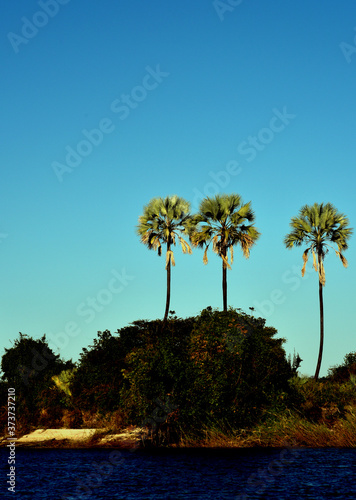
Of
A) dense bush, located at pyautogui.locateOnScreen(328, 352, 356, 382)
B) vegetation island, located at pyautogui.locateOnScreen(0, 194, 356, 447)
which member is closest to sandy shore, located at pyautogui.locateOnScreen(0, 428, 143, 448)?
vegetation island, located at pyautogui.locateOnScreen(0, 194, 356, 447)

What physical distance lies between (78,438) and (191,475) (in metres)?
17.1

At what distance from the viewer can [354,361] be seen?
59.7 metres

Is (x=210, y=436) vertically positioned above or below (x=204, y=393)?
below

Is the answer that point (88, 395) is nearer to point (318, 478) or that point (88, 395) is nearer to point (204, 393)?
point (204, 393)

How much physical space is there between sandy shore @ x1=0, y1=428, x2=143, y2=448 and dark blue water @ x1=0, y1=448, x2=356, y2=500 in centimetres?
230

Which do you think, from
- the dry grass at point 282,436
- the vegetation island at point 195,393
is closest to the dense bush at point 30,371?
the vegetation island at point 195,393

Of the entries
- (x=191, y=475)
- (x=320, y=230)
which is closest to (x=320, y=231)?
(x=320, y=230)

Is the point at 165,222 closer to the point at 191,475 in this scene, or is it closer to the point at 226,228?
the point at 226,228

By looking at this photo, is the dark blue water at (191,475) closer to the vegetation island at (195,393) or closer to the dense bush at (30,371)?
the vegetation island at (195,393)

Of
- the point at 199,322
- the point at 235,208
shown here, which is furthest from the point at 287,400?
the point at 235,208

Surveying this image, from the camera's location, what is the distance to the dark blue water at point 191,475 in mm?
25000

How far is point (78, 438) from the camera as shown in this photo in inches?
1740

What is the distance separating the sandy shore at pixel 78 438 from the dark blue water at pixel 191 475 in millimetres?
2303

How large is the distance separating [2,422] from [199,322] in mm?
20981
